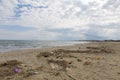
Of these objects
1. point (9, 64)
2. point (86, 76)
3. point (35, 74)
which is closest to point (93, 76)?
point (86, 76)

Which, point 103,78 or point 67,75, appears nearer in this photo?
point 103,78

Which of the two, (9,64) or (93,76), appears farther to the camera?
(9,64)

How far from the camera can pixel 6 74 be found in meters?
6.52

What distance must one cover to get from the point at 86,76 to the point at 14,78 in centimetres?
267

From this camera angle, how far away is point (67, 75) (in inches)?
243

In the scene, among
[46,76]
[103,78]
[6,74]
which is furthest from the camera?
[6,74]

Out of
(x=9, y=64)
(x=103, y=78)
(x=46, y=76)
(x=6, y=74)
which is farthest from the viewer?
(x=9, y=64)

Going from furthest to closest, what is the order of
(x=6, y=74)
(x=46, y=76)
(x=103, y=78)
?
1. (x=6, y=74)
2. (x=46, y=76)
3. (x=103, y=78)

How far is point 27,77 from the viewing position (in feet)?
19.4

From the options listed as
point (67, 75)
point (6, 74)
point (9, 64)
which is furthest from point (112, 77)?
point (9, 64)

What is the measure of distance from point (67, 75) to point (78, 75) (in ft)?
1.40

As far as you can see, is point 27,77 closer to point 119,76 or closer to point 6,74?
point 6,74

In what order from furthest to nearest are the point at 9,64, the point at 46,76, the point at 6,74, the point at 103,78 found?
the point at 9,64, the point at 6,74, the point at 46,76, the point at 103,78

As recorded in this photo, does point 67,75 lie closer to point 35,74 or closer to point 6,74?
point 35,74
